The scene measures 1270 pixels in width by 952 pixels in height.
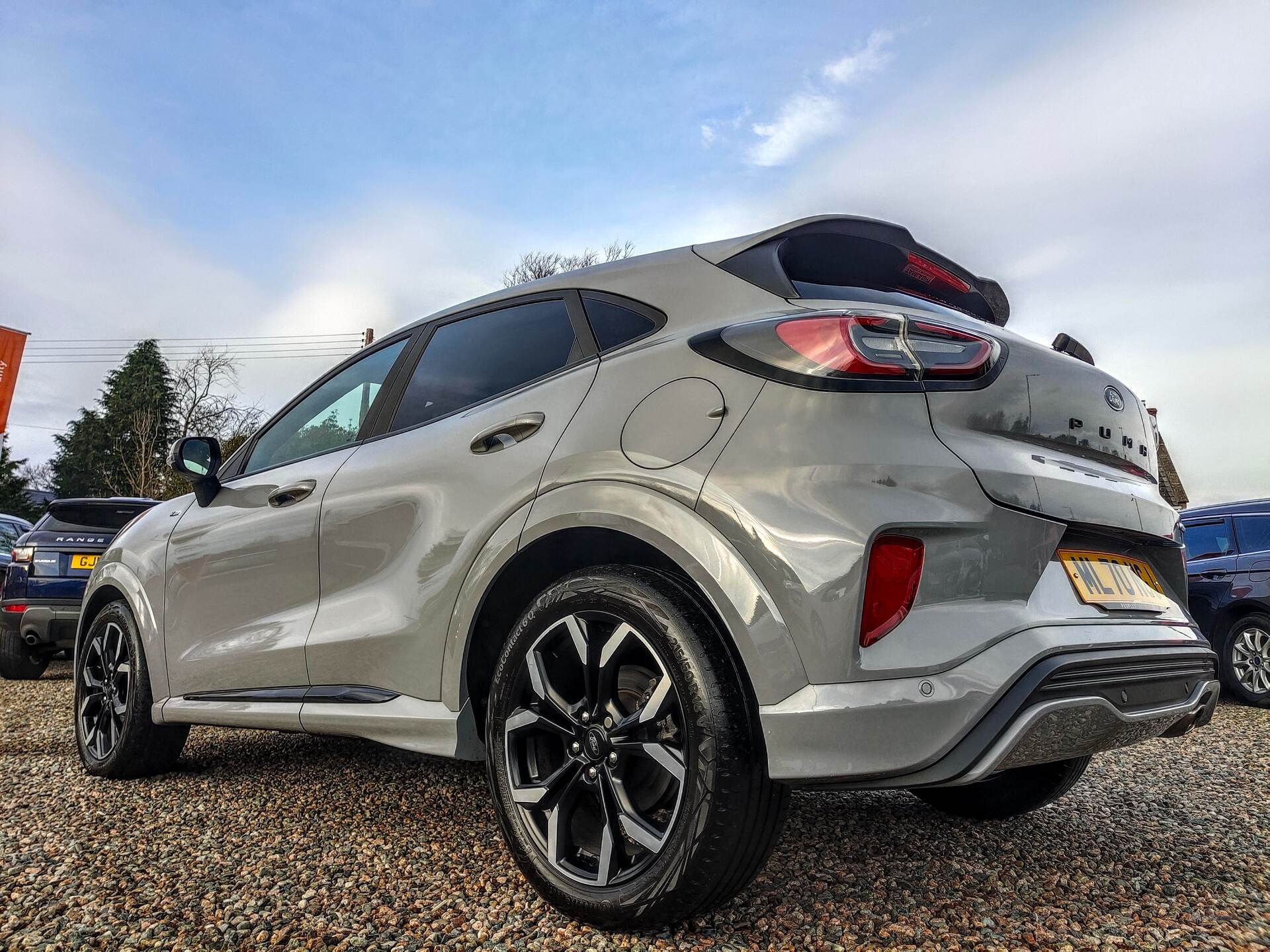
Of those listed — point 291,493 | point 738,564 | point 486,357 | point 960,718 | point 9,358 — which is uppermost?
point 9,358

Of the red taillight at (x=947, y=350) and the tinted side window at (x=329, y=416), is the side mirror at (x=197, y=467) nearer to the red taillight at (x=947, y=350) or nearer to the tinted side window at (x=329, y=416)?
the tinted side window at (x=329, y=416)

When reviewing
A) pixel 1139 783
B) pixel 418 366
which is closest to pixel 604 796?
pixel 418 366

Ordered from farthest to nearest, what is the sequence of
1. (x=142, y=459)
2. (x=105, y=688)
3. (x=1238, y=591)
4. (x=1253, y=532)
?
(x=142, y=459) → (x=1253, y=532) → (x=1238, y=591) → (x=105, y=688)

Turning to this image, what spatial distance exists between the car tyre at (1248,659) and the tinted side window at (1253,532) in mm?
598

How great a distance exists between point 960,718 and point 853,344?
0.78 meters

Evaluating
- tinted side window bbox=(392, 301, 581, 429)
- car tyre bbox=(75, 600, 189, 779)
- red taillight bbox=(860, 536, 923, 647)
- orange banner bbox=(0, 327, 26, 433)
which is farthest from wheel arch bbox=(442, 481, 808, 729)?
orange banner bbox=(0, 327, 26, 433)

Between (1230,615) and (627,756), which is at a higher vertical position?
(627,756)

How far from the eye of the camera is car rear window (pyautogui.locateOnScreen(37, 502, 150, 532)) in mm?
8297

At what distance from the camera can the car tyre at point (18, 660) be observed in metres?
8.05

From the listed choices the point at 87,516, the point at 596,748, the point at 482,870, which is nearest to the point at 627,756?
the point at 596,748

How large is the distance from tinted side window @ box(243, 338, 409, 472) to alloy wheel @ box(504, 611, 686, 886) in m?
1.40

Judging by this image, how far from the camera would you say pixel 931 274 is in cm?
256

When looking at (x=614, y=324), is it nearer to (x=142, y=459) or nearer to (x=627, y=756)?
(x=627, y=756)

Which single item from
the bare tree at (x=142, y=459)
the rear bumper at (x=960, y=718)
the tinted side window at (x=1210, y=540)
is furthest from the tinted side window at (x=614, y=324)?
the bare tree at (x=142, y=459)
